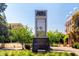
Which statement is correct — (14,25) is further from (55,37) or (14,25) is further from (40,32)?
(55,37)

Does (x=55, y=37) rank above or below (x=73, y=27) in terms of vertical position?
below

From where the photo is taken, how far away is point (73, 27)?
4938mm

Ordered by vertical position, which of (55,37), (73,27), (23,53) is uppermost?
(73,27)

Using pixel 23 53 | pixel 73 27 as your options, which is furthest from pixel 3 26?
pixel 73 27

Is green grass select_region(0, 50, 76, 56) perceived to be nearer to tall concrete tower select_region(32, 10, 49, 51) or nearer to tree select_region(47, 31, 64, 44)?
tall concrete tower select_region(32, 10, 49, 51)

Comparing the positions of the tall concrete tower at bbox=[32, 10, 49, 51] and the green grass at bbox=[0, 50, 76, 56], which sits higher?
the tall concrete tower at bbox=[32, 10, 49, 51]

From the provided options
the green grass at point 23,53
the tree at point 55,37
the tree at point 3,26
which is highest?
the tree at point 3,26

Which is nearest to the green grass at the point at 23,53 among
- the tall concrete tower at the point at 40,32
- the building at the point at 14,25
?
the tall concrete tower at the point at 40,32

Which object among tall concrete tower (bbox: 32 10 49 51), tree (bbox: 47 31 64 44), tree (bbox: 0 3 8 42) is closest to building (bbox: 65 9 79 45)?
tree (bbox: 47 31 64 44)

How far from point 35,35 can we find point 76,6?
86cm

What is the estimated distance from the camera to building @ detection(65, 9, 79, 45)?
192 inches

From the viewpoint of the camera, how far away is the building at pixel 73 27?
16.0 ft

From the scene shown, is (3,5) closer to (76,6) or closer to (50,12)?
(50,12)

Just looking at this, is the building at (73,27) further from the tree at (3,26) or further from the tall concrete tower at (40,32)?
the tree at (3,26)
